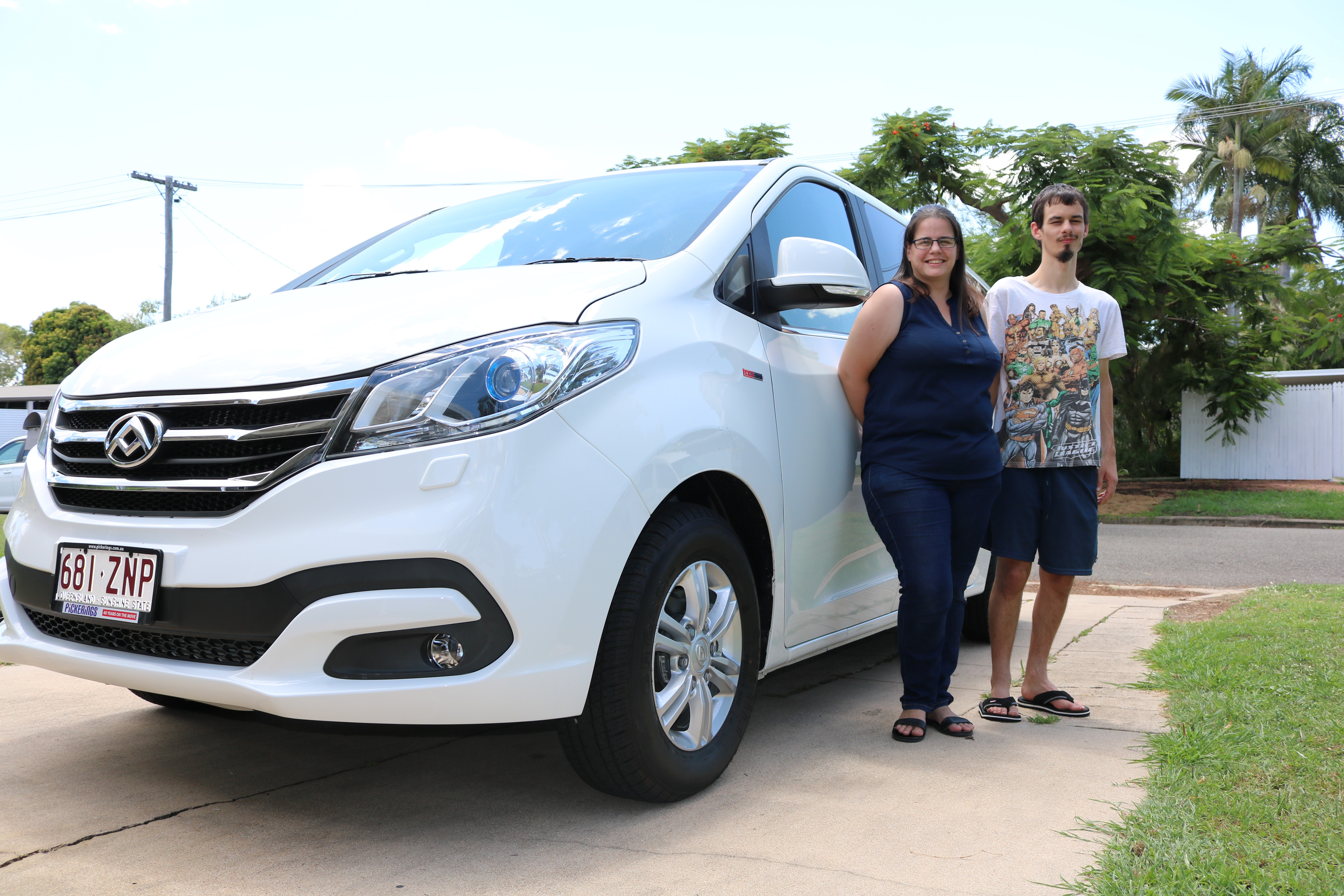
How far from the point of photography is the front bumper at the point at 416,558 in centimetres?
215

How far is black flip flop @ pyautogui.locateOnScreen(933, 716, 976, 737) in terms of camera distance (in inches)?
134

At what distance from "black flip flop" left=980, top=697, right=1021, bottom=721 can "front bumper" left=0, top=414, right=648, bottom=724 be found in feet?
6.21

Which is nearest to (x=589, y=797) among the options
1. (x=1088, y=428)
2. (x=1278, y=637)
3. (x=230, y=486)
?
(x=230, y=486)

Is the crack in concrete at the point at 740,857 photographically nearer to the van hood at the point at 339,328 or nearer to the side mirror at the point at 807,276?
the van hood at the point at 339,328

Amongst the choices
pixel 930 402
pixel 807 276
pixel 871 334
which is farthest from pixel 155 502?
pixel 930 402

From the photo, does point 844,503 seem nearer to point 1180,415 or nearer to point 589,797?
point 589,797

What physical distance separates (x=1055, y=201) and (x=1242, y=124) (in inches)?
1721

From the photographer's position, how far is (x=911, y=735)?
3.34 metres

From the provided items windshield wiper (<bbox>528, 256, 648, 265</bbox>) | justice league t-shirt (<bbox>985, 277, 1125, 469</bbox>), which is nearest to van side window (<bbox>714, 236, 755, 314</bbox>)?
windshield wiper (<bbox>528, 256, 648, 265</bbox>)

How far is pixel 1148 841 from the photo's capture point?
7.59 feet

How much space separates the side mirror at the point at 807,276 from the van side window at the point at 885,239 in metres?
0.83

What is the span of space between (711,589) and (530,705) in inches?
28.2

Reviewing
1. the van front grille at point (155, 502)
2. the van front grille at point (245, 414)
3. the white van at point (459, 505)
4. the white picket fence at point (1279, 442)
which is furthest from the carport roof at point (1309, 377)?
the van front grille at point (155, 502)

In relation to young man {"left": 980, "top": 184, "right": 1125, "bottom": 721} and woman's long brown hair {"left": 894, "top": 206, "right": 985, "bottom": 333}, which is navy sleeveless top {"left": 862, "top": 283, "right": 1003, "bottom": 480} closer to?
woman's long brown hair {"left": 894, "top": 206, "right": 985, "bottom": 333}
